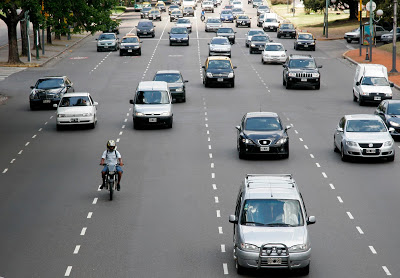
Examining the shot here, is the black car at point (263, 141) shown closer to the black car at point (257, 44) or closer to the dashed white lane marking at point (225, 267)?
the dashed white lane marking at point (225, 267)

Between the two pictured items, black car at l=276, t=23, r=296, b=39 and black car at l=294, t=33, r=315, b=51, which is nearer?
→ black car at l=294, t=33, r=315, b=51

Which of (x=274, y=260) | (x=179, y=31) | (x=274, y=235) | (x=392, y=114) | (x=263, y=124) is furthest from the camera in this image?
(x=179, y=31)

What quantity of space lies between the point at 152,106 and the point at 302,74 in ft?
47.6

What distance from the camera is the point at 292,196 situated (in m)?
16.9

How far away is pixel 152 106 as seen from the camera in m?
35.3

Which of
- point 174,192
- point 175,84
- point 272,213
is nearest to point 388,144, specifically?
point 174,192

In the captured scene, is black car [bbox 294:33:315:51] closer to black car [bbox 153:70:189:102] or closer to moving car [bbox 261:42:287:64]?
moving car [bbox 261:42:287:64]

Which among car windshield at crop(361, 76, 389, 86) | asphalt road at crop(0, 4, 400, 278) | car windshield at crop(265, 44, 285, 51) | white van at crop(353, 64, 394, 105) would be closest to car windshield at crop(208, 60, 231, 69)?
asphalt road at crop(0, 4, 400, 278)

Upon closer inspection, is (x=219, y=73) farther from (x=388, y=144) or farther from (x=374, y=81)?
(x=388, y=144)

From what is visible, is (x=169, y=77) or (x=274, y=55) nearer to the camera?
(x=169, y=77)

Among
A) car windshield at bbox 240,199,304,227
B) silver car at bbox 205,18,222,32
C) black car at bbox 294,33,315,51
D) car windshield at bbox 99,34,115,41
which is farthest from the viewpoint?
silver car at bbox 205,18,222,32

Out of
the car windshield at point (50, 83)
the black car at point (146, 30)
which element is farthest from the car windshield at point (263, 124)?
the black car at point (146, 30)

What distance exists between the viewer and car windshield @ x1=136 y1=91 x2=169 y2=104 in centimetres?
3578

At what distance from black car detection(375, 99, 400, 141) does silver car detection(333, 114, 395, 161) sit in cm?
290
